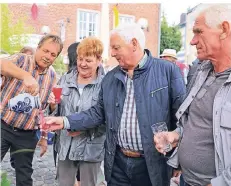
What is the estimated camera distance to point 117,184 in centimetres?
252

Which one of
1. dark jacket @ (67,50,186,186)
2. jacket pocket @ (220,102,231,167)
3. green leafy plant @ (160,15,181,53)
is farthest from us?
green leafy plant @ (160,15,181,53)

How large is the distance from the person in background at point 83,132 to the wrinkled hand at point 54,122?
20cm

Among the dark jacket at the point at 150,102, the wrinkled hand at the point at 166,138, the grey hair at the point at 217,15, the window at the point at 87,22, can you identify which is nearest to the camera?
the grey hair at the point at 217,15

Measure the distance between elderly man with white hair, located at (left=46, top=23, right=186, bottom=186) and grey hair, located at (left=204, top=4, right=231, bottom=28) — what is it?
611 mm

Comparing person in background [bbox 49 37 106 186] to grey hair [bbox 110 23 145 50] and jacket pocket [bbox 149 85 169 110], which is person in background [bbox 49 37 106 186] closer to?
grey hair [bbox 110 23 145 50]

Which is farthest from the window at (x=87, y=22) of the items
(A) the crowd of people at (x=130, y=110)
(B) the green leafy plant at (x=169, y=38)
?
(A) the crowd of people at (x=130, y=110)

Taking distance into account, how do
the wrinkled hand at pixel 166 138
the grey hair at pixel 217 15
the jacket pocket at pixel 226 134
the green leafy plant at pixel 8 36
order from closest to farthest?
the jacket pocket at pixel 226 134 < the grey hair at pixel 217 15 < the wrinkled hand at pixel 166 138 < the green leafy plant at pixel 8 36

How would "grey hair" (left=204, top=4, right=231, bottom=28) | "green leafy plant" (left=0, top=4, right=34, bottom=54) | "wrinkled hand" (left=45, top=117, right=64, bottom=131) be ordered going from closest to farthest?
"grey hair" (left=204, top=4, right=231, bottom=28) → "wrinkled hand" (left=45, top=117, right=64, bottom=131) → "green leafy plant" (left=0, top=4, right=34, bottom=54)

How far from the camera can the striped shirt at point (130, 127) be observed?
91.0 inches

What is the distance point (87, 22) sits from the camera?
1670cm

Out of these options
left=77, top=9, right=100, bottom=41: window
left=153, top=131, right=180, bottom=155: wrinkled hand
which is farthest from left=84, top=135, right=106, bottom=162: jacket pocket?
left=77, top=9, right=100, bottom=41: window

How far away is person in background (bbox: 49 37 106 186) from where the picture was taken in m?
2.77

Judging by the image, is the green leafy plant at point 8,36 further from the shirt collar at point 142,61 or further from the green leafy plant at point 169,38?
the green leafy plant at point 169,38

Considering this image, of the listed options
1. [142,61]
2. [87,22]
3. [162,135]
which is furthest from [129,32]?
[87,22]
